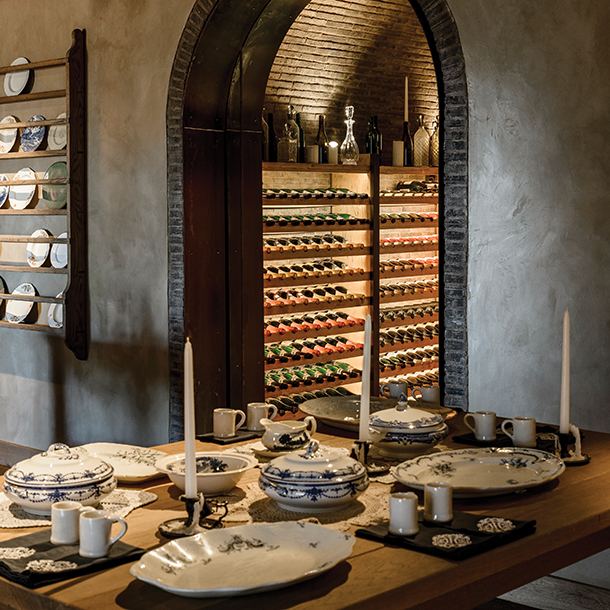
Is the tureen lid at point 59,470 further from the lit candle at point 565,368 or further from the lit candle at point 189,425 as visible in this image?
the lit candle at point 565,368

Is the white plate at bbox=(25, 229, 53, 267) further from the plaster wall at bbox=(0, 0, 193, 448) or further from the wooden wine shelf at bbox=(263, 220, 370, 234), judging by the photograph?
the wooden wine shelf at bbox=(263, 220, 370, 234)

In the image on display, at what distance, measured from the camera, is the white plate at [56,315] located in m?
5.26

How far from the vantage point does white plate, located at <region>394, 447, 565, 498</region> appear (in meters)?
1.85

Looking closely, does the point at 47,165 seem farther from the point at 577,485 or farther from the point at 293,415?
the point at 577,485

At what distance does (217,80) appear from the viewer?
4629mm

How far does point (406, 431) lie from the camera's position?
2145 mm

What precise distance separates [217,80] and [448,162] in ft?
5.59

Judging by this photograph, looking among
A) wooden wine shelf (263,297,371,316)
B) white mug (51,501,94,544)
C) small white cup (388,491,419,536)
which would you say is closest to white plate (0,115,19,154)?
wooden wine shelf (263,297,371,316)

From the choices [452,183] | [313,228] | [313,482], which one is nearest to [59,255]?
[313,228]

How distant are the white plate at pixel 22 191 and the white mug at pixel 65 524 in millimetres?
4179

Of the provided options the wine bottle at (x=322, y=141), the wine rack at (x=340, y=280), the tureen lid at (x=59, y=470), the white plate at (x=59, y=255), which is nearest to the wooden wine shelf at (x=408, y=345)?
the wine rack at (x=340, y=280)

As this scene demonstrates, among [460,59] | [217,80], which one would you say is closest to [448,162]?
[460,59]

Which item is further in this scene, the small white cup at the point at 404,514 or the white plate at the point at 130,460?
the white plate at the point at 130,460

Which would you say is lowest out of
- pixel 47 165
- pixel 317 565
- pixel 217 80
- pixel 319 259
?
pixel 317 565
